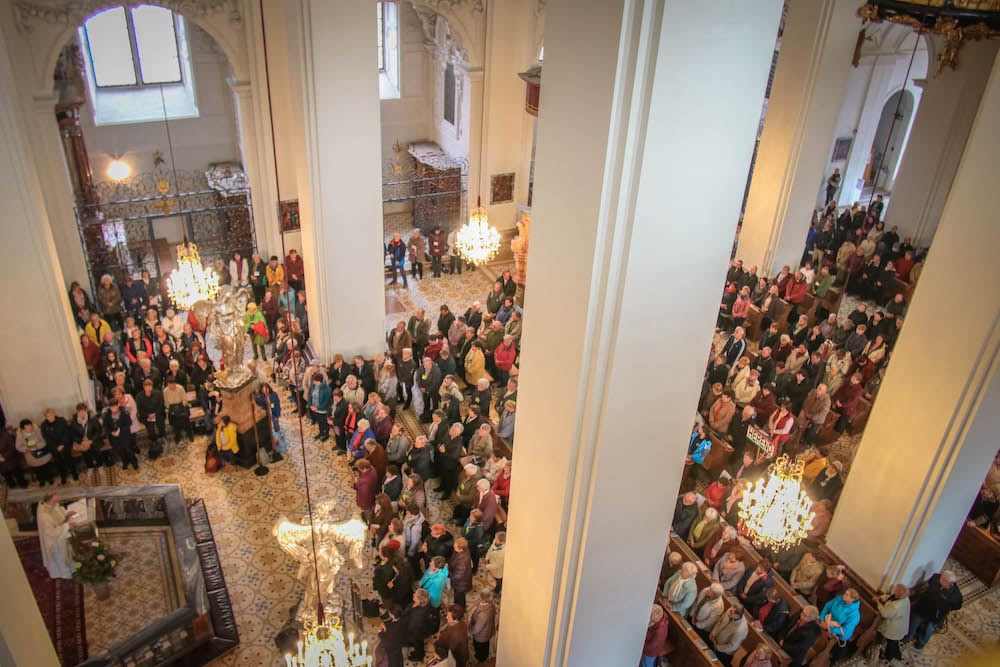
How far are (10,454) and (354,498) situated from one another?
3.69m

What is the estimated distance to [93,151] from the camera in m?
13.3

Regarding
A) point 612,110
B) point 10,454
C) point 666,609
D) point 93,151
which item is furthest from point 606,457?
point 93,151

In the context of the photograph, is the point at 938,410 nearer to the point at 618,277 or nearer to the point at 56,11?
the point at 618,277

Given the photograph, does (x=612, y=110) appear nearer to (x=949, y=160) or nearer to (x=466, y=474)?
(x=466, y=474)

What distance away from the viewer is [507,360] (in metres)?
10.2

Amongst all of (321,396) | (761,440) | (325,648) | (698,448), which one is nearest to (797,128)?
(761,440)

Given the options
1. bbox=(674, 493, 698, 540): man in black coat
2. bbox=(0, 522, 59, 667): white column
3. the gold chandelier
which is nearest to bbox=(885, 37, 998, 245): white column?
bbox=(674, 493, 698, 540): man in black coat

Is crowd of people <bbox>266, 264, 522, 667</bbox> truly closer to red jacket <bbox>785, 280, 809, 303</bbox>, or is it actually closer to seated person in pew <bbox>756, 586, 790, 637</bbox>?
seated person in pew <bbox>756, 586, 790, 637</bbox>

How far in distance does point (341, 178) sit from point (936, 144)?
36.3 feet

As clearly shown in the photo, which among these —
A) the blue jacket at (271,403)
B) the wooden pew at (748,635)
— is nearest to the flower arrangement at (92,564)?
the blue jacket at (271,403)

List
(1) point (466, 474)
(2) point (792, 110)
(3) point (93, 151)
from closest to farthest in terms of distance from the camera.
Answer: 1. (1) point (466, 474)
2. (2) point (792, 110)
3. (3) point (93, 151)

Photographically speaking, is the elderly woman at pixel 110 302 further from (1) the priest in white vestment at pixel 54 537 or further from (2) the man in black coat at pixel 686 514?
(2) the man in black coat at pixel 686 514

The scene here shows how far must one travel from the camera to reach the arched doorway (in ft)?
59.1

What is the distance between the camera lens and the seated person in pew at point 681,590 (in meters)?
6.65
